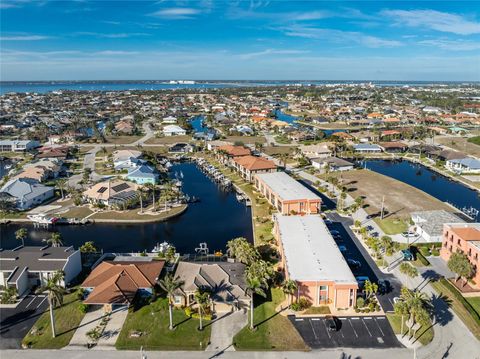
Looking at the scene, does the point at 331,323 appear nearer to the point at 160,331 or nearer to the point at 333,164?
the point at 160,331

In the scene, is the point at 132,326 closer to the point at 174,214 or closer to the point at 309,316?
the point at 309,316

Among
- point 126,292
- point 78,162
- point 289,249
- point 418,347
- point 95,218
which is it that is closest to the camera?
point 418,347

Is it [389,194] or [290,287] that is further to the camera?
[389,194]

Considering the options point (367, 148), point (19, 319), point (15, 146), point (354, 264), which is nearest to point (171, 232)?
point (19, 319)

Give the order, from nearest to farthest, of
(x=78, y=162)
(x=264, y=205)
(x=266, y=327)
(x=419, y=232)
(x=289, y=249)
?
(x=266, y=327) < (x=289, y=249) < (x=419, y=232) < (x=264, y=205) < (x=78, y=162)

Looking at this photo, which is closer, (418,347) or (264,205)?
(418,347)

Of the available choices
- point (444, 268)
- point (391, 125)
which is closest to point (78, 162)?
point (444, 268)

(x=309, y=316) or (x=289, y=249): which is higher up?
(x=289, y=249)
